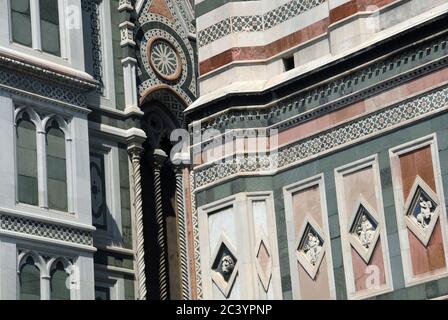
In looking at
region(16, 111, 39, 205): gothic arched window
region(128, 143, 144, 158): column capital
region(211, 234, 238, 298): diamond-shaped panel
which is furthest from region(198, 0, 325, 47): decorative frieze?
region(128, 143, 144, 158): column capital

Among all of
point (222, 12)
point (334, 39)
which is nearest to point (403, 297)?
point (334, 39)

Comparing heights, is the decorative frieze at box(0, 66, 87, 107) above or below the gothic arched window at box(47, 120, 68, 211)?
above

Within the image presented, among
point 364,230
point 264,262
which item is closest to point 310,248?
point 264,262

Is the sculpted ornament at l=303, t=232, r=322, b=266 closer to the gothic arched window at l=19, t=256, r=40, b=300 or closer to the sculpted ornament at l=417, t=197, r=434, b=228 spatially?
the sculpted ornament at l=417, t=197, r=434, b=228

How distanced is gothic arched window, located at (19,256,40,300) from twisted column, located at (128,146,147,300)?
2.61 meters

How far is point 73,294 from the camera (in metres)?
19.2

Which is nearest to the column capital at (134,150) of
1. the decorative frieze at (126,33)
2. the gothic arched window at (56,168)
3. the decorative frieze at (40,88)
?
the decorative frieze at (126,33)

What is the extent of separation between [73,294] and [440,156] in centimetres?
845

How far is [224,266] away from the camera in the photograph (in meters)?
13.0

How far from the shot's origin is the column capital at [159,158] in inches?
879

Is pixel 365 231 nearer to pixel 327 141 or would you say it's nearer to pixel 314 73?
pixel 327 141

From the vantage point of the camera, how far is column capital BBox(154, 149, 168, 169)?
22328 millimetres

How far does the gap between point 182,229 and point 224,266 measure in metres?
9.49

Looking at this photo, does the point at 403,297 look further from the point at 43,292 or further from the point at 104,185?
the point at 104,185
